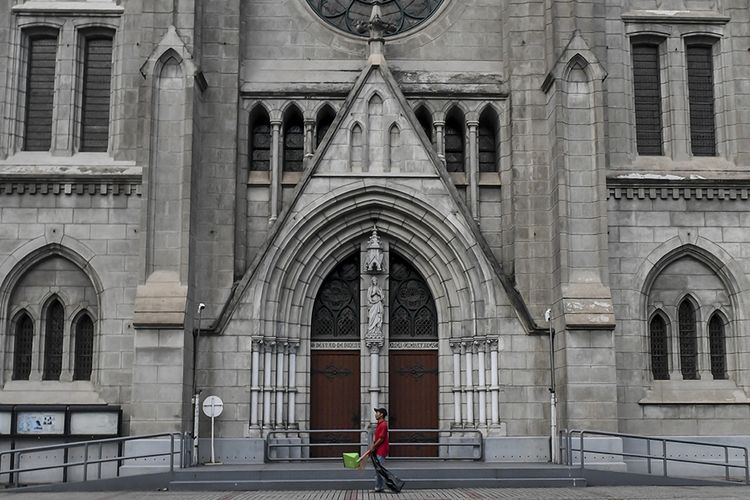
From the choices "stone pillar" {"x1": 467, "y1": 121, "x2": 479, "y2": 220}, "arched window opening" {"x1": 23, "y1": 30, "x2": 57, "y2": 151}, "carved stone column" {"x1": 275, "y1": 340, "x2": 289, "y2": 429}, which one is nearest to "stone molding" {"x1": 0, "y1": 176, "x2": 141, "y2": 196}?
"arched window opening" {"x1": 23, "y1": 30, "x2": 57, "y2": 151}

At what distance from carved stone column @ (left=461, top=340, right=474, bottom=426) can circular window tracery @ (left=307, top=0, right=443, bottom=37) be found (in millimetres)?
8171

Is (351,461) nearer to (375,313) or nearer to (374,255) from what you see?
(375,313)

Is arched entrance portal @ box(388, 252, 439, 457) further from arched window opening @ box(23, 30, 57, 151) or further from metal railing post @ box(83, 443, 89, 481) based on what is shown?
arched window opening @ box(23, 30, 57, 151)

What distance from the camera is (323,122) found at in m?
25.4

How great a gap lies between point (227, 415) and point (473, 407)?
5.62 metres

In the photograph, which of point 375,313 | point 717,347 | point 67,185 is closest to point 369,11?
point 375,313

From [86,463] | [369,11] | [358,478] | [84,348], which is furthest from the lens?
[369,11]

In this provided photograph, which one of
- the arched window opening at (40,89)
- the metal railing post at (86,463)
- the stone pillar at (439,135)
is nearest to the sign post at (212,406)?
the metal railing post at (86,463)

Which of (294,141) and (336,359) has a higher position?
(294,141)

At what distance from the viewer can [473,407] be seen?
23.4 metres

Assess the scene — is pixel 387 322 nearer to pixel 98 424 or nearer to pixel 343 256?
pixel 343 256

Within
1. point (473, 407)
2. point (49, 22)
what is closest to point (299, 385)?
point (473, 407)

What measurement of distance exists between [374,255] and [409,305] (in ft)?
5.23

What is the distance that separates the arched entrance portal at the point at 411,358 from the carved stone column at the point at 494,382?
1.61 m
